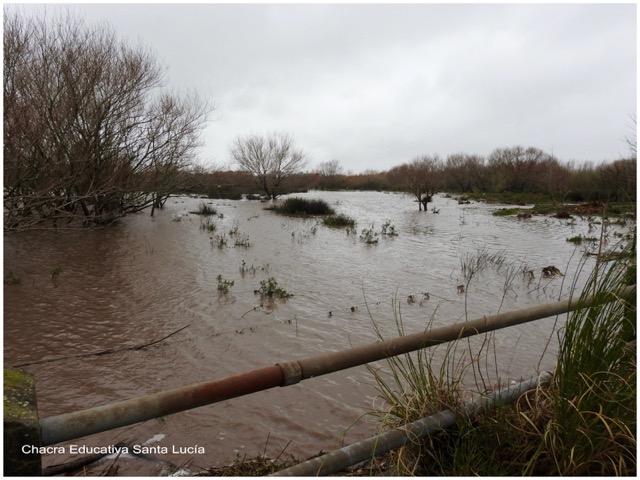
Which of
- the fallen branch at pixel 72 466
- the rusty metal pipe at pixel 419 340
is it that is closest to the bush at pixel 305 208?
the fallen branch at pixel 72 466

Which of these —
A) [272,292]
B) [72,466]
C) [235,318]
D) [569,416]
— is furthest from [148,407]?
[272,292]

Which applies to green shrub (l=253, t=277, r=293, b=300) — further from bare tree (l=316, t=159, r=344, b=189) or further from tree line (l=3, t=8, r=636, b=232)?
bare tree (l=316, t=159, r=344, b=189)

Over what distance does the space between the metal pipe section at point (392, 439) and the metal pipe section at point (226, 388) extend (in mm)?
353

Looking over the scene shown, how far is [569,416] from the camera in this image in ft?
6.45

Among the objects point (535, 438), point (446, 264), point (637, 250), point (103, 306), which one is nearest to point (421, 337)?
point (535, 438)

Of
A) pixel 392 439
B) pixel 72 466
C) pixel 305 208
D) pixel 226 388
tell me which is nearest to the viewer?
pixel 226 388

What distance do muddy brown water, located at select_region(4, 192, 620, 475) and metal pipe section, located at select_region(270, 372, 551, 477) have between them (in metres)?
0.37

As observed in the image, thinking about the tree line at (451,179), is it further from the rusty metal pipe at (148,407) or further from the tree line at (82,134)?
the rusty metal pipe at (148,407)

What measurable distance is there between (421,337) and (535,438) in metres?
0.92

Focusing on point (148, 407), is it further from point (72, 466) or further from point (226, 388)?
point (72, 466)

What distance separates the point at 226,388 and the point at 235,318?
5140mm

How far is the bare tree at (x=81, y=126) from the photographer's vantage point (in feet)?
27.8

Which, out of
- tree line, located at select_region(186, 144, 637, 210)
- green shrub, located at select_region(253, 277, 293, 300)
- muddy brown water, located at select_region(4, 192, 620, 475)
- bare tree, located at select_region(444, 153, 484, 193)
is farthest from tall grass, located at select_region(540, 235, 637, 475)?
bare tree, located at select_region(444, 153, 484, 193)

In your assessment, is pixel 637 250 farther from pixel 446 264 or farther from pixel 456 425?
pixel 446 264
